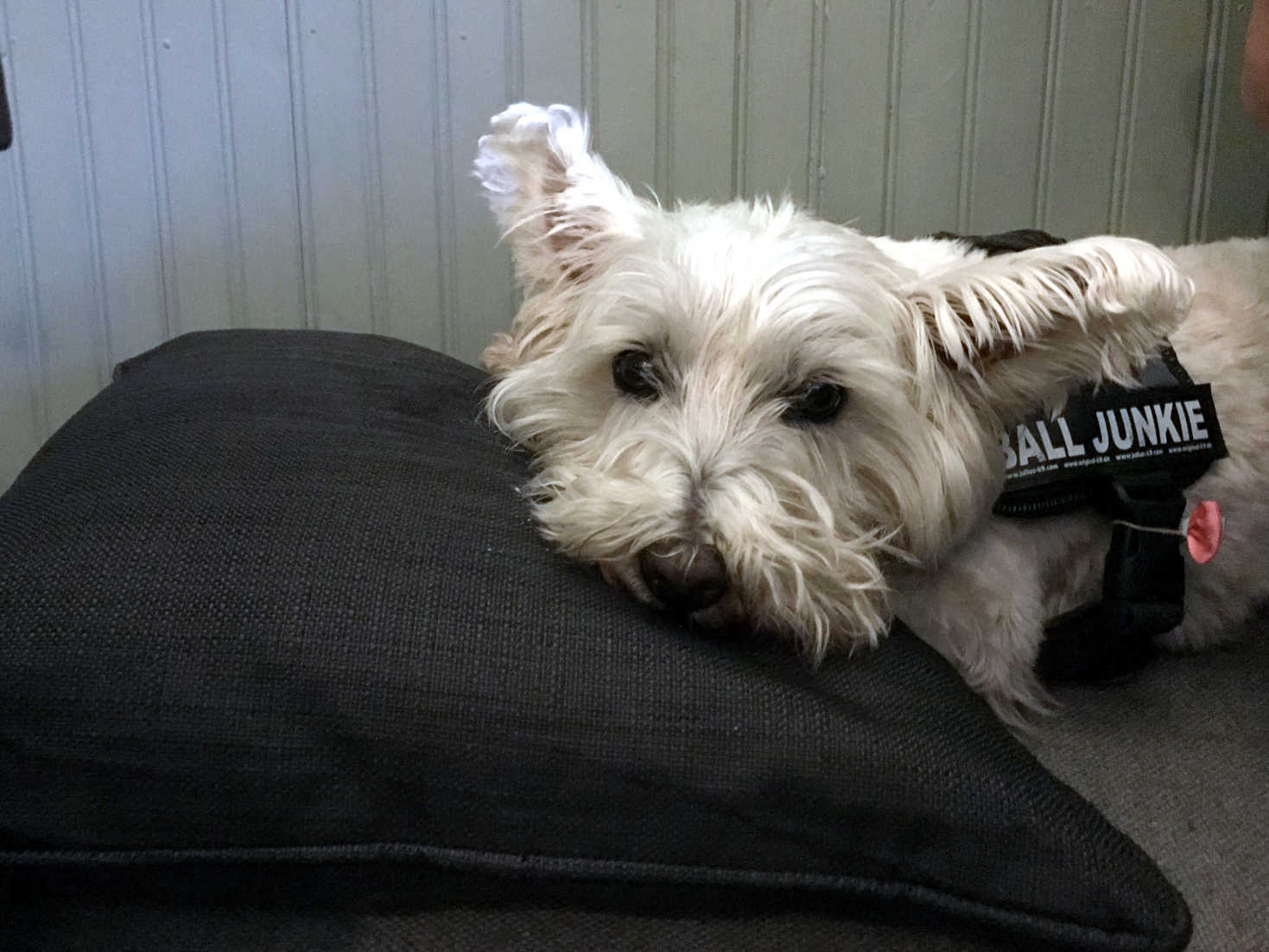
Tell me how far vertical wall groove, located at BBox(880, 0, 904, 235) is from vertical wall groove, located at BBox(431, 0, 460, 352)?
0.73 meters

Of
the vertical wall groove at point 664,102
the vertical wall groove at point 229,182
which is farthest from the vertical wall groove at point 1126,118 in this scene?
the vertical wall groove at point 229,182

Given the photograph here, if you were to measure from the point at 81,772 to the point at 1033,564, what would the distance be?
37.5 inches

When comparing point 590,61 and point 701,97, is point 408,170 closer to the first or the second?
point 590,61

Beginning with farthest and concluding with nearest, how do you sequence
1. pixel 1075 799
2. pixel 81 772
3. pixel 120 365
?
pixel 120 365, pixel 1075 799, pixel 81 772

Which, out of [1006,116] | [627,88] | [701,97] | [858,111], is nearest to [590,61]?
[627,88]

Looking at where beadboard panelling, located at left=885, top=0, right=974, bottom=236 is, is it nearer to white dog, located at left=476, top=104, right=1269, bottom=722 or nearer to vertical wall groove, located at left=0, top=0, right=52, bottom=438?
white dog, located at left=476, top=104, right=1269, bottom=722

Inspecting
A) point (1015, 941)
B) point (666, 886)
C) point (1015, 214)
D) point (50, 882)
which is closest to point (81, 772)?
point (50, 882)

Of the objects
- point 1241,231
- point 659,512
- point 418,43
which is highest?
point 418,43

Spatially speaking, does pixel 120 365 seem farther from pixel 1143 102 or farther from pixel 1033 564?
pixel 1143 102

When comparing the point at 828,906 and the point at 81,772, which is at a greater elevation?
the point at 81,772

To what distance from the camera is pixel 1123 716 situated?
124cm

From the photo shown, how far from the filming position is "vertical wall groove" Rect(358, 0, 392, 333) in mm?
1710

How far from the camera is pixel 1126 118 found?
181cm

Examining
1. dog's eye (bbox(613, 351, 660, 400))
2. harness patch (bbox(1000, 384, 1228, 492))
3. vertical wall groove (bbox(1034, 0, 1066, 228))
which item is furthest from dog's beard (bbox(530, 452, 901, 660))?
vertical wall groove (bbox(1034, 0, 1066, 228))
